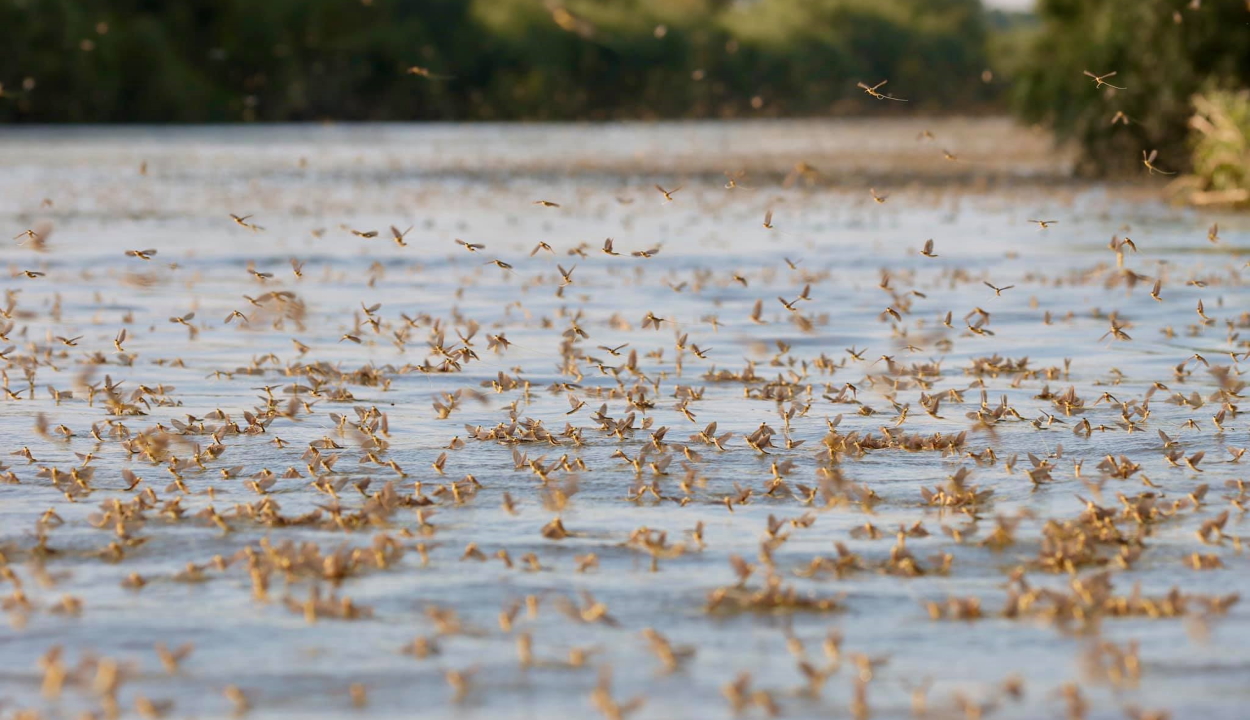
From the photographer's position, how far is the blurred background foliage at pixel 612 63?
34844 mm

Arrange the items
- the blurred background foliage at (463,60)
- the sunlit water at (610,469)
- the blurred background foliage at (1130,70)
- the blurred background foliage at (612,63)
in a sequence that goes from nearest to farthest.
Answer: the sunlit water at (610,469), the blurred background foliage at (1130,70), the blurred background foliage at (612,63), the blurred background foliage at (463,60)

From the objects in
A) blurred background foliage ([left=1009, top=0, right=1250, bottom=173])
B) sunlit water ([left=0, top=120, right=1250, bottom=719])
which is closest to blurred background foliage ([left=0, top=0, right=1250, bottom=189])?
blurred background foliage ([left=1009, top=0, right=1250, bottom=173])

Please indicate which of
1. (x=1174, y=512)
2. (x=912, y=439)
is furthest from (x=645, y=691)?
(x=912, y=439)

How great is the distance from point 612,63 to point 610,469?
323 feet

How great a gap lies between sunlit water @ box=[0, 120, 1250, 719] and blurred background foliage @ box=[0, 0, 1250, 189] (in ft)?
40.4

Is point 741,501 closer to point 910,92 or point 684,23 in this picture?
point 684,23

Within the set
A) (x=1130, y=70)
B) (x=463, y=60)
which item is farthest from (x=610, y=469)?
(x=463, y=60)

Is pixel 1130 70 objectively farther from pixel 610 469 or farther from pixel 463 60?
pixel 463 60

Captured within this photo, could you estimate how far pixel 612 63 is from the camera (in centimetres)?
10519

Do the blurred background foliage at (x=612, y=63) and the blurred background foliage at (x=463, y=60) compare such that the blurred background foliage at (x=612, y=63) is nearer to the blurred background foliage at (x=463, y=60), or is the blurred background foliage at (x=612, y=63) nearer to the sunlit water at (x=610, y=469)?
the blurred background foliage at (x=463, y=60)

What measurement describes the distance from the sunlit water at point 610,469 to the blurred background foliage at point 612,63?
1230cm

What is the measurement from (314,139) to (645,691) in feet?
203

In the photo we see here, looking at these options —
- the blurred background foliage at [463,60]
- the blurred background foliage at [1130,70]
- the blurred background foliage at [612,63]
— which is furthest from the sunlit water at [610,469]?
the blurred background foliage at [463,60]

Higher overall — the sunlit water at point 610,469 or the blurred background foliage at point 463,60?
the blurred background foliage at point 463,60
